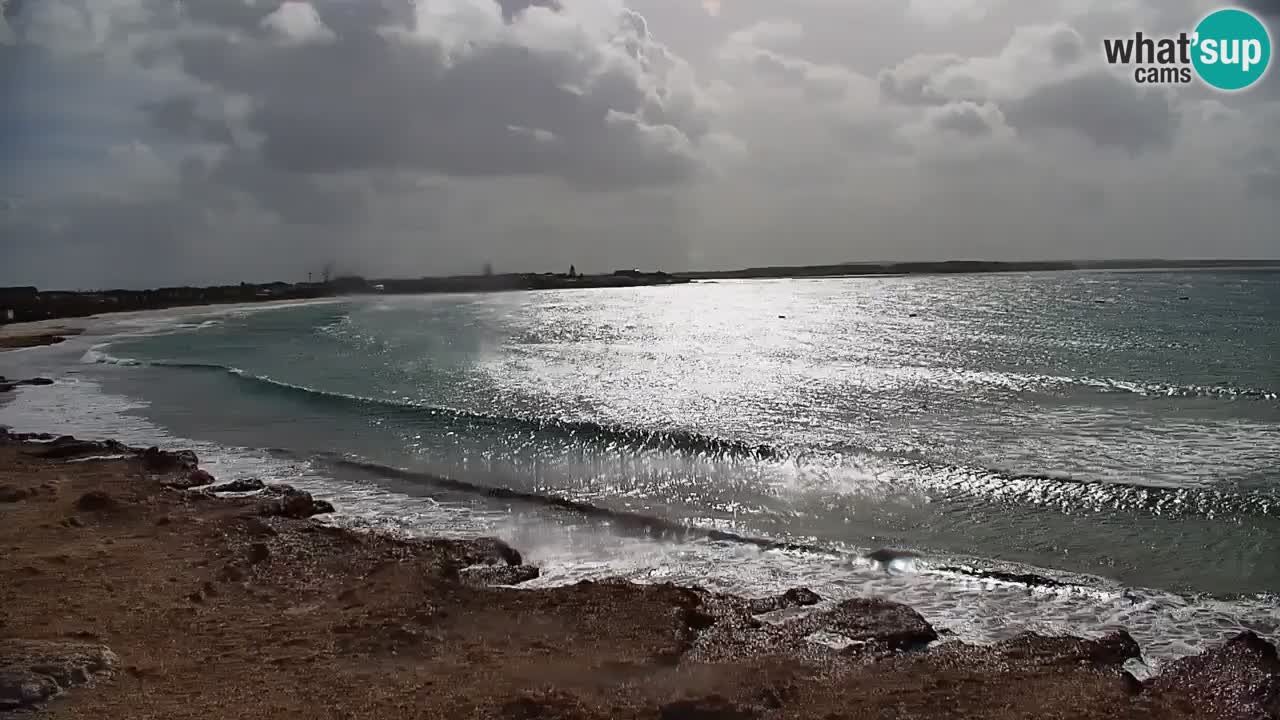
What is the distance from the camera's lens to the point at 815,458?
67.3 ft

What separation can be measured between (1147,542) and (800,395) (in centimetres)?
1730

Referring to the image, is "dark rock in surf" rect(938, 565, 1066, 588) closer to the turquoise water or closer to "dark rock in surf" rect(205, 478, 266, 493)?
the turquoise water

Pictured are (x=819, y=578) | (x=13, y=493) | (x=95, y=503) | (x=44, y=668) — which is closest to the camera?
(x=44, y=668)

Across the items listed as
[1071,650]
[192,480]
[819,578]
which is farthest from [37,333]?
[1071,650]

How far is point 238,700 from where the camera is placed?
7.80 metres

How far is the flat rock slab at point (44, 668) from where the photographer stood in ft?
24.4

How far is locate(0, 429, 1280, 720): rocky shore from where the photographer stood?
25.9 ft

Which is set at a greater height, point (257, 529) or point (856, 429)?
point (257, 529)

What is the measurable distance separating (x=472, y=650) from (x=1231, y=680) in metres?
8.06

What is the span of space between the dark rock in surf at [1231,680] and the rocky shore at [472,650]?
0.02 meters

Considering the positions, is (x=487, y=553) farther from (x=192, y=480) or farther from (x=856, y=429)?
(x=856, y=429)

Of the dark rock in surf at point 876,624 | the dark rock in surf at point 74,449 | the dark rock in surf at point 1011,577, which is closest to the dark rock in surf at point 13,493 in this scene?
the dark rock in surf at point 74,449

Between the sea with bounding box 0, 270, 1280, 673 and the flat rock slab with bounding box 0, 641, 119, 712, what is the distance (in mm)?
5509

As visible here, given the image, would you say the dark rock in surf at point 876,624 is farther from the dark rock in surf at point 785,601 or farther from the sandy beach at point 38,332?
the sandy beach at point 38,332
